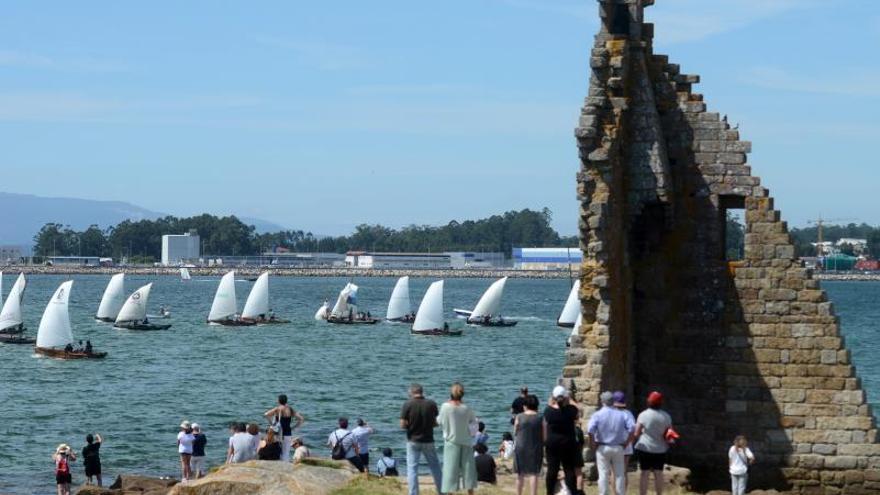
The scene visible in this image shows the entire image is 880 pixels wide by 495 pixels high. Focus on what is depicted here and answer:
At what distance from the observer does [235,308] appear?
367 ft

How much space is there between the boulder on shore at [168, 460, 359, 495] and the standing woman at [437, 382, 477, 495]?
168 cm

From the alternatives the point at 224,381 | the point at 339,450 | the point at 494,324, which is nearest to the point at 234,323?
the point at 494,324

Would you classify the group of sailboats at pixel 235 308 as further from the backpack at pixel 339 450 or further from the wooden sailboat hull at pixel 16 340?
Result: the backpack at pixel 339 450

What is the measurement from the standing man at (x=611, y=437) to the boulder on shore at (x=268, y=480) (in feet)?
10.1

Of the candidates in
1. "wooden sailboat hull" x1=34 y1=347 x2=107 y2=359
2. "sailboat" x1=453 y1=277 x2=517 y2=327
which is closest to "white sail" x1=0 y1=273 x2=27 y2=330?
"wooden sailboat hull" x1=34 y1=347 x2=107 y2=359

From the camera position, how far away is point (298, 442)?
23.6m

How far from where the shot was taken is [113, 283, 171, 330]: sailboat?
105056 mm

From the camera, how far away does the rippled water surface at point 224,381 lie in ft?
132

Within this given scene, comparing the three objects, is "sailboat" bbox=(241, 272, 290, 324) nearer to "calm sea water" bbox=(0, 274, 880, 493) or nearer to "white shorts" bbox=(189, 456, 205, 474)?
"calm sea water" bbox=(0, 274, 880, 493)

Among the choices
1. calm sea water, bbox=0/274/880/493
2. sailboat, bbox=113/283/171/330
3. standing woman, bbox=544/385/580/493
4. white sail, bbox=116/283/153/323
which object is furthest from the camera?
white sail, bbox=116/283/153/323

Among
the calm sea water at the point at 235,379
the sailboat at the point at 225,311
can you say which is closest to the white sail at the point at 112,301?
the calm sea water at the point at 235,379

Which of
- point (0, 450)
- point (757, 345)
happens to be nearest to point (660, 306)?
point (757, 345)

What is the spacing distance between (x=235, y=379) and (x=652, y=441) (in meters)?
47.6

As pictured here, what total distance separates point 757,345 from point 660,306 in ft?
4.64
